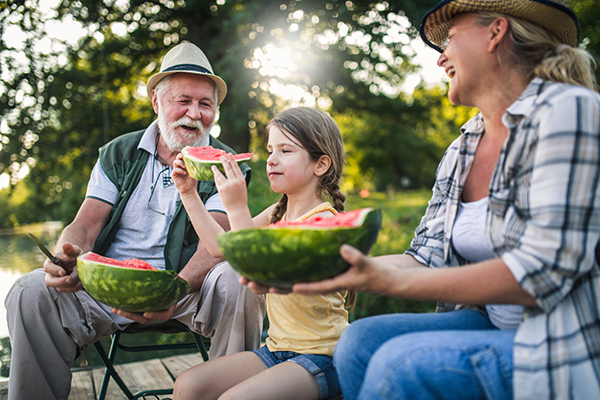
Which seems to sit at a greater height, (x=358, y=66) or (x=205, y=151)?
(x=358, y=66)

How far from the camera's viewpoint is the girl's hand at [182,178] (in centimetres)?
264

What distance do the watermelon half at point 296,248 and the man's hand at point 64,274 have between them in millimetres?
1338

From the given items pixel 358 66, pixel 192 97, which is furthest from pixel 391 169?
pixel 192 97

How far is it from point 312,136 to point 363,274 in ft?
4.16

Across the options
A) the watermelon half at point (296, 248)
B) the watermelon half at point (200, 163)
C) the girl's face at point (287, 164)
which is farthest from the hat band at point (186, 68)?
the watermelon half at point (296, 248)

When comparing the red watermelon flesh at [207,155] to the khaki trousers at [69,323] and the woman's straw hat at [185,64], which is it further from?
the woman's straw hat at [185,64]

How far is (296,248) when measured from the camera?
155 cm

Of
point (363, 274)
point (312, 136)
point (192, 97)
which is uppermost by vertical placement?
point (192, 97)

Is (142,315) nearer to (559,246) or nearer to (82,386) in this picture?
(82,386)

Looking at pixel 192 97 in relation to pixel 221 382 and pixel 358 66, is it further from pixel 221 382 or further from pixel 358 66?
pixel 358 66

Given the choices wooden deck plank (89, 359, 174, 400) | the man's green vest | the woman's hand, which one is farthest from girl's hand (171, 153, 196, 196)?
wooden deck plank (89, 359, 174, 400)

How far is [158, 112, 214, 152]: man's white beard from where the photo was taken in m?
3.38

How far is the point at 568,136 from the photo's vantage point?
1.44 meters

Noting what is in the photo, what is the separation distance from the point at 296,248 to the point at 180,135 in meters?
2.17
